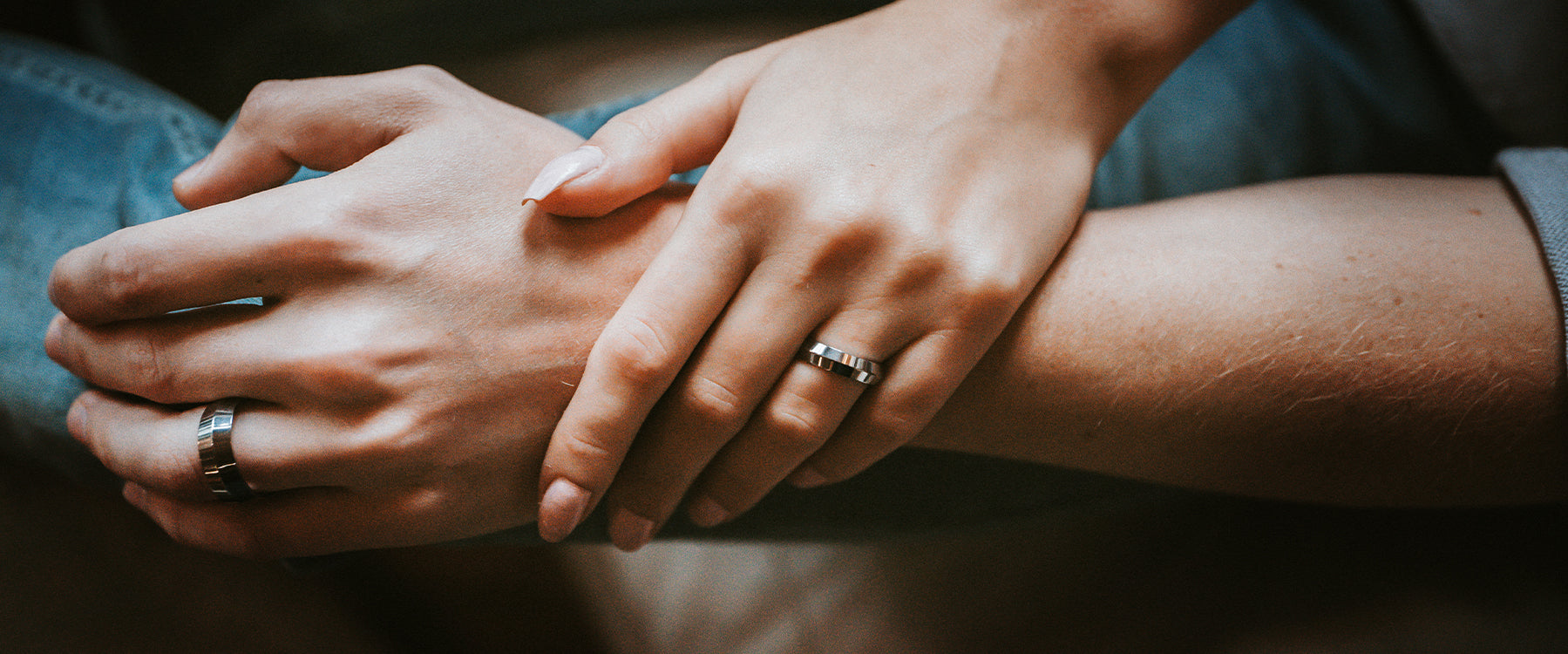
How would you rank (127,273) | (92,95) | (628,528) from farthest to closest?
(92,95) → (628,528) → (127,273)

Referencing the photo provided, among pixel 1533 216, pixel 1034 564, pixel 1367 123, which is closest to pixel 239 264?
pixel 1034 564

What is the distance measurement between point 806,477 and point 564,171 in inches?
13.6

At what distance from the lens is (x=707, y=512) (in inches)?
25.8

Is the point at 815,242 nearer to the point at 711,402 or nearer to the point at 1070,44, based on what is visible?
the point at 711,402

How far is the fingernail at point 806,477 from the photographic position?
664 mm

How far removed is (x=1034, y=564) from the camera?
93cm

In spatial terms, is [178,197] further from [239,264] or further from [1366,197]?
[1366,197]

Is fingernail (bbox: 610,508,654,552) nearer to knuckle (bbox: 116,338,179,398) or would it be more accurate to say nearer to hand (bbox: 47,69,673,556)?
hand (bbox: 47,69,673,556)

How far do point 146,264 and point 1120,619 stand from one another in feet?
3.30

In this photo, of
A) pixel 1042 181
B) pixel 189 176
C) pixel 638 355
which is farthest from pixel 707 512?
pixel 189 176

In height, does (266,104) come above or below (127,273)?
above

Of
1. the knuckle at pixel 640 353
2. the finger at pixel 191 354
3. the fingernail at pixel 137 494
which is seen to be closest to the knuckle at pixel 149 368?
the finger at pixel 191 354

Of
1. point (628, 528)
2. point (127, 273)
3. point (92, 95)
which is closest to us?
point (127, 273)

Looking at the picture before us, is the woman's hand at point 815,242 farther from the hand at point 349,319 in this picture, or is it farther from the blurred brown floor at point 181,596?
the blurred brown floor at point 181,596
